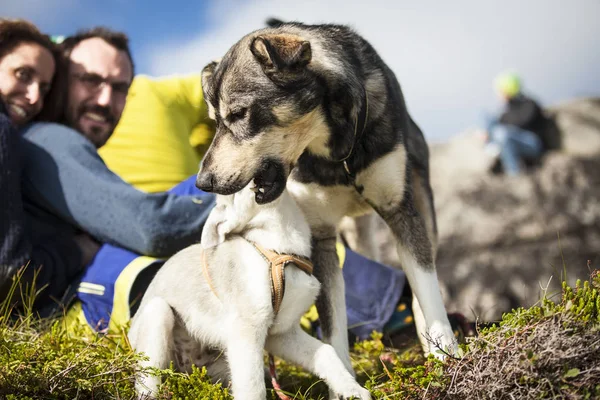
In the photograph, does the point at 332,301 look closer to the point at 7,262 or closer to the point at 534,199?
the point at 7,262

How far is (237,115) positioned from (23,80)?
2665 millimetres

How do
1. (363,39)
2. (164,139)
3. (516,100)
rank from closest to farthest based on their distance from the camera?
(363,39) < (164,139) < (516,100)

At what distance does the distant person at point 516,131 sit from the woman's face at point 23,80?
1038 cm

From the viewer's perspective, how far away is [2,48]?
5.04 m

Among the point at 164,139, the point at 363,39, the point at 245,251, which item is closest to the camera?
the point at 245,251

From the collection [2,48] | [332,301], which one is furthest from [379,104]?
[2,48]

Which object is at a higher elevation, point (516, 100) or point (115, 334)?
point (115, 334)

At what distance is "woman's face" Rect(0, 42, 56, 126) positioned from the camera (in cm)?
494

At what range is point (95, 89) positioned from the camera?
5562mm

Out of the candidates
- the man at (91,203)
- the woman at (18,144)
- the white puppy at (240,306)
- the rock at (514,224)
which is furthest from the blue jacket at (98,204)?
the rock at (514,224)

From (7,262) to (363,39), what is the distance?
2.74 m

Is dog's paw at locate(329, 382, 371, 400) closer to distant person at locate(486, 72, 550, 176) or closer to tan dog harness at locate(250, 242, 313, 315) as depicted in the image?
tan dog harness at locate(250, 242, 313, 315)

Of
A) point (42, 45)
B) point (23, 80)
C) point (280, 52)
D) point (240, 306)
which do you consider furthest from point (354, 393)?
point (42, 45)

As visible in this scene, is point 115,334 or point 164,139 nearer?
point 115,334
